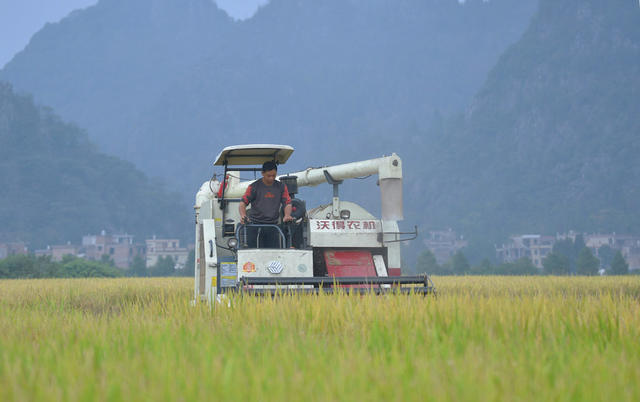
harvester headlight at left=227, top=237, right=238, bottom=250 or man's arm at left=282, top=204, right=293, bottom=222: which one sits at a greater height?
man's arm at left=282, top=204, right=293, bottom=222

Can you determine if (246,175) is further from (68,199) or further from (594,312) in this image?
(68,199)

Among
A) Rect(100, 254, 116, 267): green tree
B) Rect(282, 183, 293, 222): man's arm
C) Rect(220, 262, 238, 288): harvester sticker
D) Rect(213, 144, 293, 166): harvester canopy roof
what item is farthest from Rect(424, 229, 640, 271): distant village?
Rect(220, 262, 238, 288): harvester sticker

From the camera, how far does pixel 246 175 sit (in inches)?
540

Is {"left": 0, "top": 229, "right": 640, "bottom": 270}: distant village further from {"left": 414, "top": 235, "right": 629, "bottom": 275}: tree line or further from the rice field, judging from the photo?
the rice field

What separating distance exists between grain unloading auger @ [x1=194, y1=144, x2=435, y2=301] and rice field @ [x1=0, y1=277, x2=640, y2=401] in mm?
2437

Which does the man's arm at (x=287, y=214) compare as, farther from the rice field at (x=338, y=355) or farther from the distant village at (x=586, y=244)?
the distant village at (x=586, y=244)

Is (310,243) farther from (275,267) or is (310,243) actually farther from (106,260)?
(106,260)

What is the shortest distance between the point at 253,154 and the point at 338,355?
7.93m

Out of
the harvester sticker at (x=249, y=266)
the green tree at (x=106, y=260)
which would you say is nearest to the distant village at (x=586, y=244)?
the green tree at (x=106, y=260)

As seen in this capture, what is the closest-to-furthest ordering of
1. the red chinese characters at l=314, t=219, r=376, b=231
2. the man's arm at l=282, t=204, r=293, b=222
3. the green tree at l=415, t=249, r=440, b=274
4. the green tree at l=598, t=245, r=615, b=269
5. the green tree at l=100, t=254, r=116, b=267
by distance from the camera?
1. the man's arm at l=282, t=204, r=293, b=222
2. the red chinese characters at l=314, t=219, r=376, b=231
3. the green tree at l=415, t=249, r=440, b=274
4. the green tree at l=100, t=254, r=116, b=267
5. the green tree at l=598, t=245, r=615, b=269

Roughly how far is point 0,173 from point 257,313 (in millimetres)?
197854

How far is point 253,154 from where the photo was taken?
12.1 meters

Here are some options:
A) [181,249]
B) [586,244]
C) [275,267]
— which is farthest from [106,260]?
[586,244]

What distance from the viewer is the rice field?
355 centimetres
